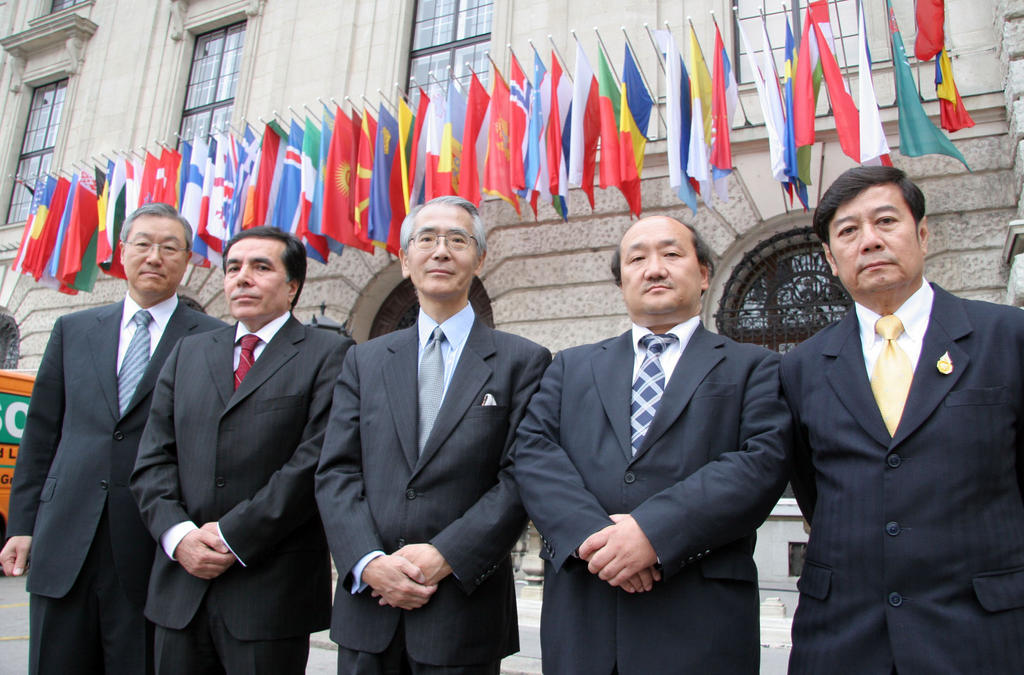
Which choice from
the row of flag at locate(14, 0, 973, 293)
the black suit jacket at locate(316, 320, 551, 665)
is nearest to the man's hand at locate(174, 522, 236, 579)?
the black suit jacket at locate(316, 320, 551, 665)

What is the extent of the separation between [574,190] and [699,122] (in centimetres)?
216

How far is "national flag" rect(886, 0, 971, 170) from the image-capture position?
6941 millimetres

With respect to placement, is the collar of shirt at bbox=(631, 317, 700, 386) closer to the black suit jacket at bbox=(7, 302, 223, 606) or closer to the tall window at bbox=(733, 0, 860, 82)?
the black suit jacket at bbox=(7, 302, 223, 606)

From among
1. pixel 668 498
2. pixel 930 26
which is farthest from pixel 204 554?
pixel 930 26

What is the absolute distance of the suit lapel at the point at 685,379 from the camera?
87.9 inches

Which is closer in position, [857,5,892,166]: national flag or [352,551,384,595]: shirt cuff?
[352,551,384,595]: shirt cuff

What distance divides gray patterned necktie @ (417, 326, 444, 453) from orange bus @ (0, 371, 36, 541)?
7704mm

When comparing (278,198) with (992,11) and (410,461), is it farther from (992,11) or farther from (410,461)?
(992,11)

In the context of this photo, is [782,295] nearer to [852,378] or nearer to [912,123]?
[912,123]

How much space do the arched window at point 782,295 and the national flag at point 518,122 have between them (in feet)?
9.24

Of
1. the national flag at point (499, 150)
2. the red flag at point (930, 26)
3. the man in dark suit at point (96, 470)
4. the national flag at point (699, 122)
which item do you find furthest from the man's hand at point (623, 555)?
the red flag at point (930, 26)

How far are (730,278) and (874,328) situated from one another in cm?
630

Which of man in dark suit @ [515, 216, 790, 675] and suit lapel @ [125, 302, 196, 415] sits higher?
suit lapel @ [125, 302, 196, 415]

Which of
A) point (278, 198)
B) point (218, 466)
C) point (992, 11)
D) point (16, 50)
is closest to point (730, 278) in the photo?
point (992, 11)
